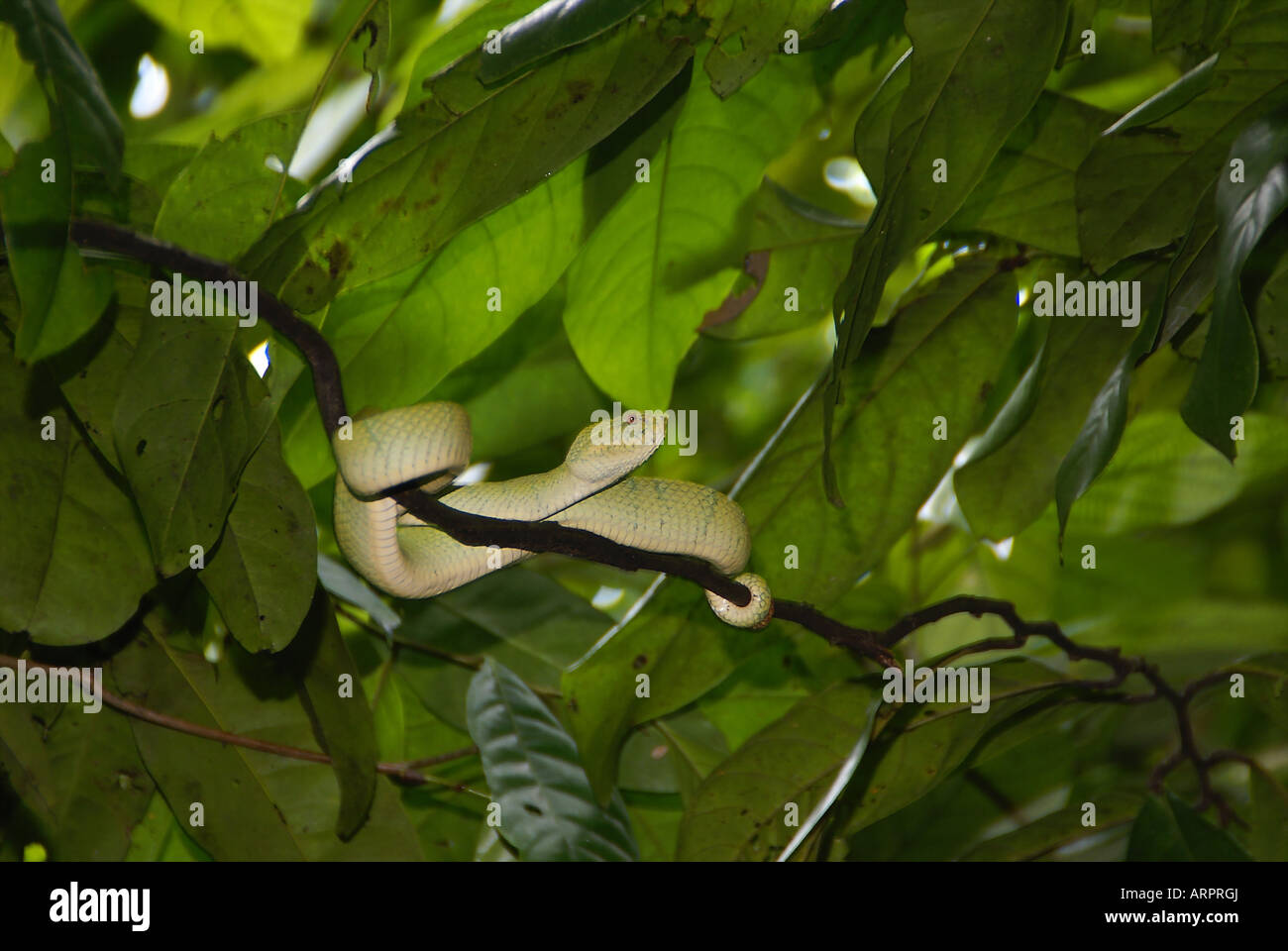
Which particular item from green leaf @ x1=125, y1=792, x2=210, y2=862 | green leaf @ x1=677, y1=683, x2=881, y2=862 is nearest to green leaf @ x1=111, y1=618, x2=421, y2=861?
green leaf @ x1=125, y1=792, x2=210, y2=862

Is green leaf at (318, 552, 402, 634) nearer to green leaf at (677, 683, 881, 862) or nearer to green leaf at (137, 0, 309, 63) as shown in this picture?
green leaf at (677, 683, 881, 862)

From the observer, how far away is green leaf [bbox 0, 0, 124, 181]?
0.68 meters

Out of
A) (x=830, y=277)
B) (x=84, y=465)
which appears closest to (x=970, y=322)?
(x=830, y=277)

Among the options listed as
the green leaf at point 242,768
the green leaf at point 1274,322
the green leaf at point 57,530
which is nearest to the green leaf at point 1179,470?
the green leaf at point 1274,322

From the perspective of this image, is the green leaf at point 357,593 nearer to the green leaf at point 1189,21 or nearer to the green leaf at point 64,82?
the green leaf at point 64,82

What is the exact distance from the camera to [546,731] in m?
1.21

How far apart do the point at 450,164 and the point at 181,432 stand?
30 centimetres

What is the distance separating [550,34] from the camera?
28.4 inches

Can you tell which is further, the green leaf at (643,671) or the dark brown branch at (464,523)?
the green leaf at (643,671)

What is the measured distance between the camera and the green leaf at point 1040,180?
3.84 feet

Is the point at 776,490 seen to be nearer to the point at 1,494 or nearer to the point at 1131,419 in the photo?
the point at 1131,419

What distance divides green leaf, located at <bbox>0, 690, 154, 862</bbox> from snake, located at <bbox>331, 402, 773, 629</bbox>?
397 millimetres

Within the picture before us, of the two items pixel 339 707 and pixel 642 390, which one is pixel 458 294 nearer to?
pixel 642 390

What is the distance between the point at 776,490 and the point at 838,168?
0.89 meters
